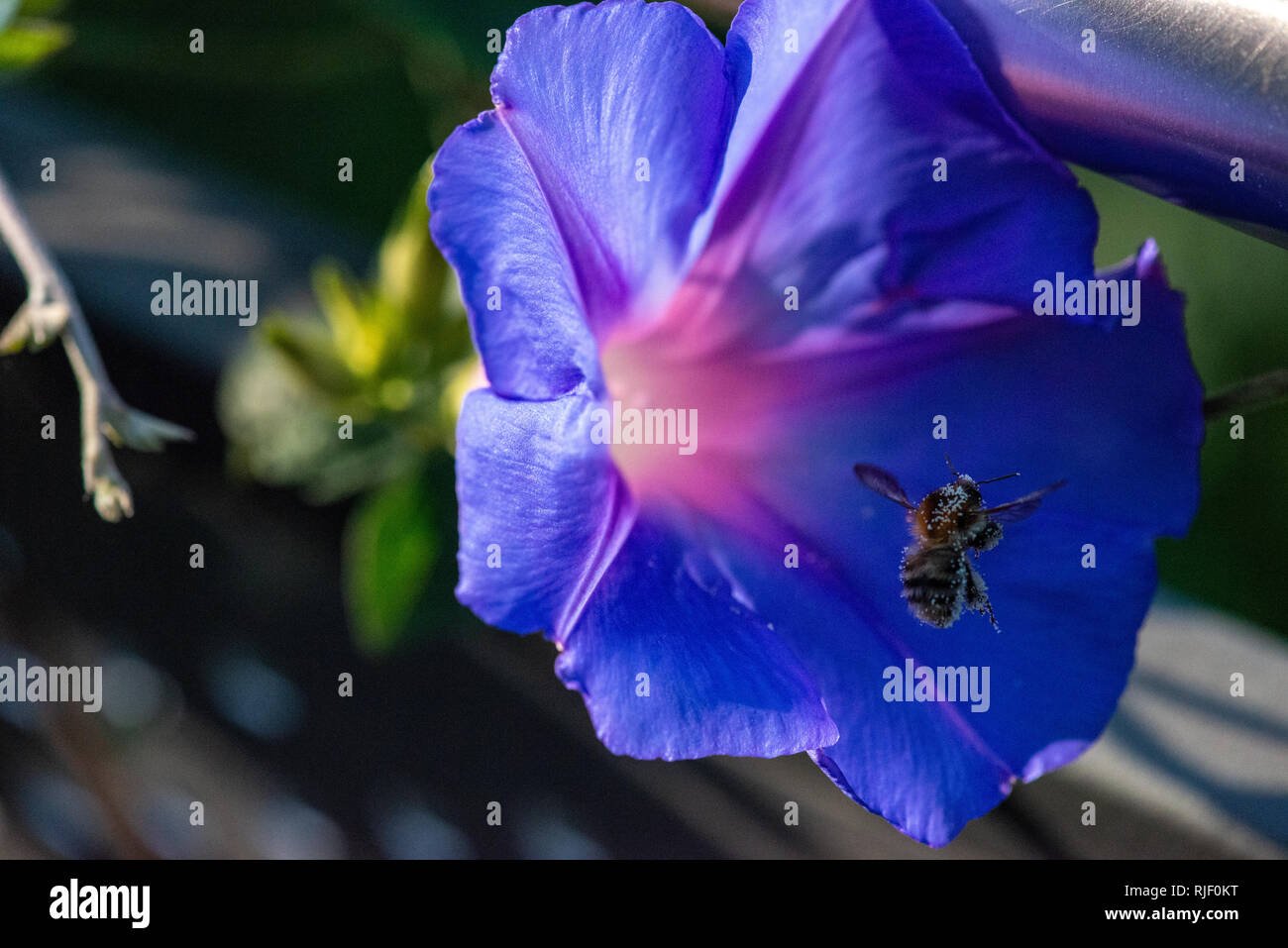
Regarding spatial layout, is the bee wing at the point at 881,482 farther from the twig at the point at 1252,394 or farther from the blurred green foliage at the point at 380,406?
the blurred green foliage at the point at 380,406

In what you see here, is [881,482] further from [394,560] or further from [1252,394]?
[394,560]

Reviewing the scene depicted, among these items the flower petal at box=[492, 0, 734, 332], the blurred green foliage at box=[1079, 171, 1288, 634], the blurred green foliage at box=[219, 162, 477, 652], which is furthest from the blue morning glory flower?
the blurred green foliage at box=[1079, 171, 1288, 634]

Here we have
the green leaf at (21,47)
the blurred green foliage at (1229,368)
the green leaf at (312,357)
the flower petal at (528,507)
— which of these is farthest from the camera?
the blurred green foliage at (1229,368)

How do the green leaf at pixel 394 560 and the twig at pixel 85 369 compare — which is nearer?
the twig at pixel 85 369

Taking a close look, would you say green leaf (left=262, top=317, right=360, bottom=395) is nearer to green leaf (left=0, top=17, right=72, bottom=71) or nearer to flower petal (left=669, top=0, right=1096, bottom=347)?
green leaf (left=0, top=17, right=72, bottom=71)

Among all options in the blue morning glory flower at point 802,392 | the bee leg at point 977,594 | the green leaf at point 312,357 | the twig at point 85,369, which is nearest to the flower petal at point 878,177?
the blue morning glory flower at point 802,392
